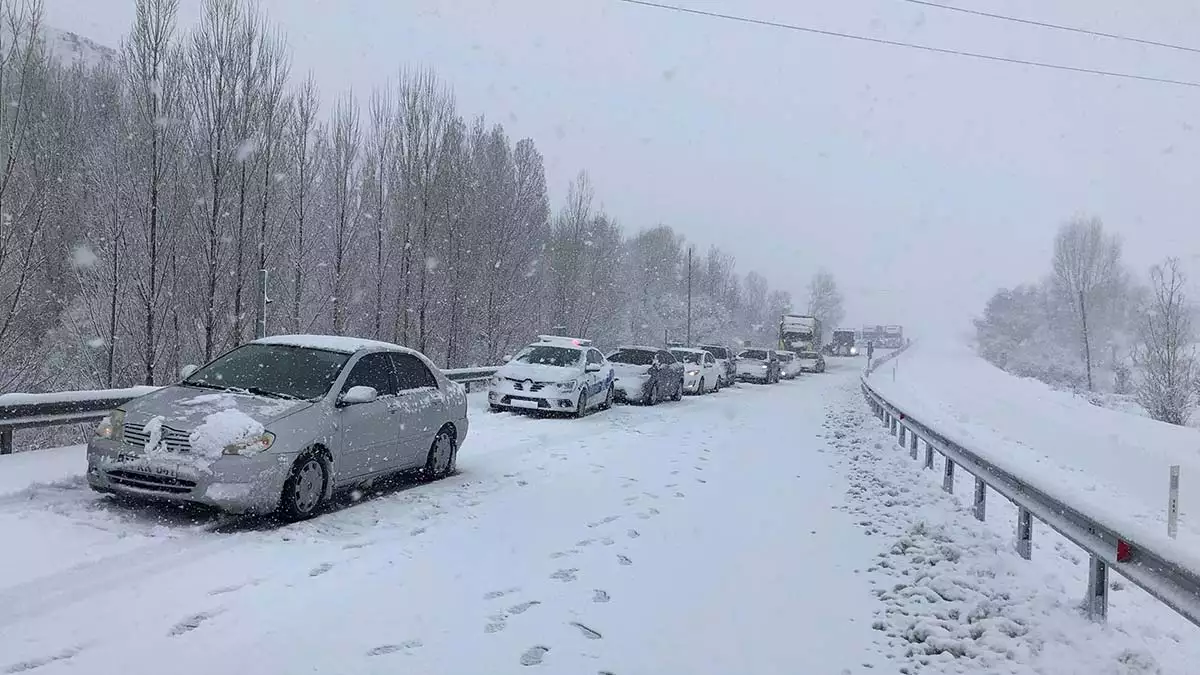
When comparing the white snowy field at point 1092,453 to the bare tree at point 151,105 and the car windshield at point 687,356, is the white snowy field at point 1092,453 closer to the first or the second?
the car windshield at point 687,356

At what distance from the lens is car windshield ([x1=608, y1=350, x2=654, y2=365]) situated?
22.3 metres

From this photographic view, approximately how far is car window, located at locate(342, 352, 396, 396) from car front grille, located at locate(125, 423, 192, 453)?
161 centimetres

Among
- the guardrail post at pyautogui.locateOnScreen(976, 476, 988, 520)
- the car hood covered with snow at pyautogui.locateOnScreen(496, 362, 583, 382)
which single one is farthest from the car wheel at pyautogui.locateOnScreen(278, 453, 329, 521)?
the car hood covered with snow at pyautogui.locateOnScreen(496, 362, 583, 382)

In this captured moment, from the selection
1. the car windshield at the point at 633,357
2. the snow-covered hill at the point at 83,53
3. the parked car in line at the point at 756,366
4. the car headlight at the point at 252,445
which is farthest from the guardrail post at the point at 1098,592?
the snow-covered hill at the point at 83,53

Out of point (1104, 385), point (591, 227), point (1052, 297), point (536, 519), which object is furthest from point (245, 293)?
point (1052, 297)

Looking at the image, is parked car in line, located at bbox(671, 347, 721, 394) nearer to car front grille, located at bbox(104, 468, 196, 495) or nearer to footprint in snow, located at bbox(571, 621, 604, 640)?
car front grille, located at bbox(104, 468, 196, 495)

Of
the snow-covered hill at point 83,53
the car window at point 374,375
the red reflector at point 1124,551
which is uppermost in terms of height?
the snow-covered hill at point 83,53

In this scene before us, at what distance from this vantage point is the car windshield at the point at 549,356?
17.9 m

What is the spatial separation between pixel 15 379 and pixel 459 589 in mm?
21117

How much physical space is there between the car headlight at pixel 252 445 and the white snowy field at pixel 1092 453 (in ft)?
20.2

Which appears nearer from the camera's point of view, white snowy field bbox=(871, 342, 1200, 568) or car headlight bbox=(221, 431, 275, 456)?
white snowy field bbox=(871, 342, 1200, 568)

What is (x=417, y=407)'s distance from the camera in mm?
8914

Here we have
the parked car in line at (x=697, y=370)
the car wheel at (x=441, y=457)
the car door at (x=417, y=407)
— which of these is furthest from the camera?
the parked car in line at (x=697, y=370)

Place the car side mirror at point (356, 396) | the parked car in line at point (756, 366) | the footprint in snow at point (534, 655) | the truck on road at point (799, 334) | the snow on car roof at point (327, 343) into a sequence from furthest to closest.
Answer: the truck on road at point (799, 334)
the parked car in line at point (756, 366)
the snow on car roof at point (327, 343)
the car side mirror at point (356, 396)
the footprint in snow at point (534, 655)
